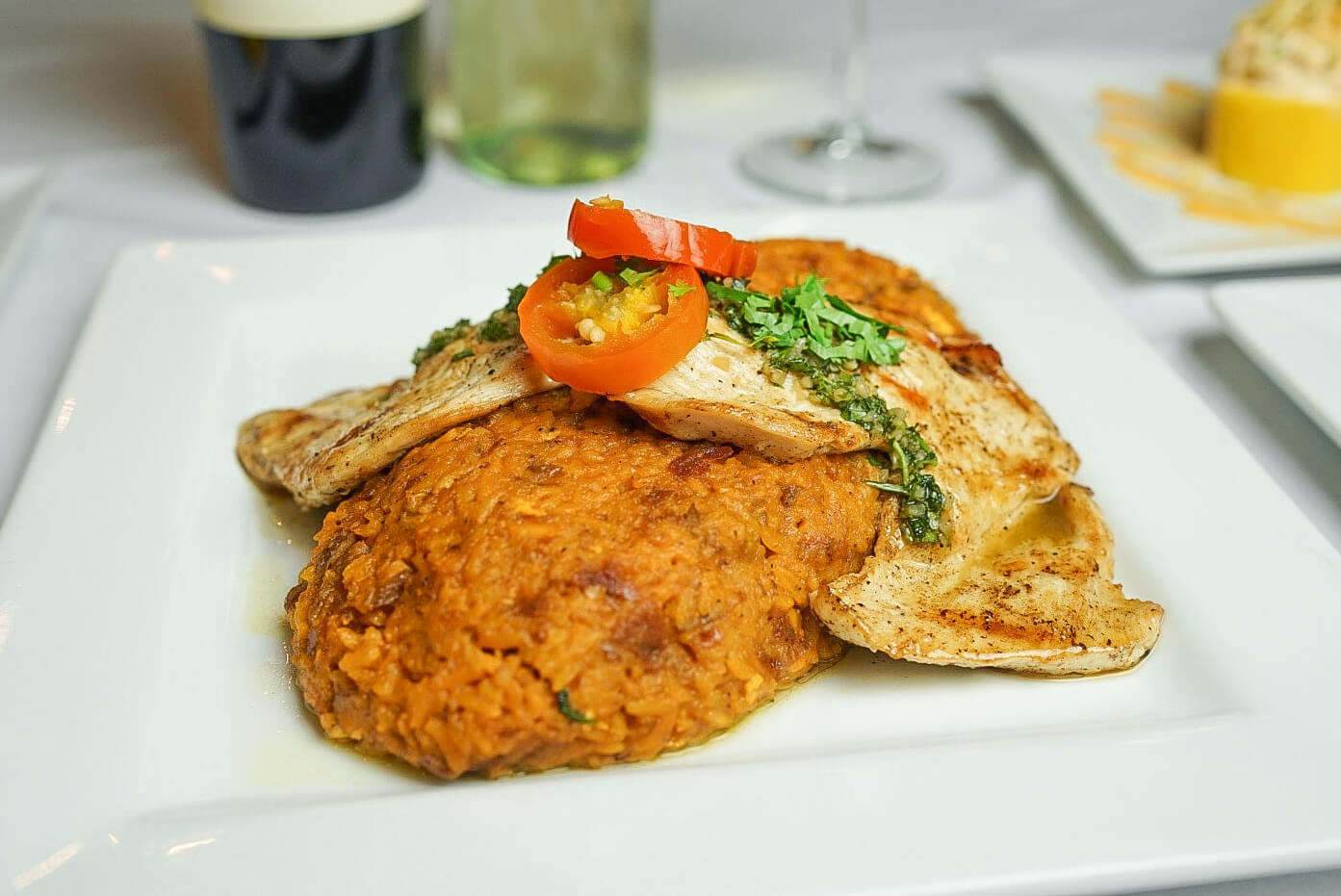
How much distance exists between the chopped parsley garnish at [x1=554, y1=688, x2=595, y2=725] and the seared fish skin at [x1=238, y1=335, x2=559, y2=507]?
0.79 m

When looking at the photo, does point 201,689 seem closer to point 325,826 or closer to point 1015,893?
point 325,826

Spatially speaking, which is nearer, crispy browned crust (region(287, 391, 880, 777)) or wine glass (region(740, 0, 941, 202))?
crispy browned crust (region(287, 391, 880, 777))

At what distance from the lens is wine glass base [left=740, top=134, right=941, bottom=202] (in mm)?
5805

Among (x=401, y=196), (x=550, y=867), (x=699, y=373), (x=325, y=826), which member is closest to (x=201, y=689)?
(x=325, y=826)

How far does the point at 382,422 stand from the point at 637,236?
811mm

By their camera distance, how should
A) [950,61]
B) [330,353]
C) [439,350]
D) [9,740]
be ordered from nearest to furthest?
1. [9,740]
2. [439,350]
3. [330,353]
4. [950,61]

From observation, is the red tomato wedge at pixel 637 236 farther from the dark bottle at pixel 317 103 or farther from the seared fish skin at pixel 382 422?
the dark bottle at pixel 317 103

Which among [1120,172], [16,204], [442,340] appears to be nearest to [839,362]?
[442,340]

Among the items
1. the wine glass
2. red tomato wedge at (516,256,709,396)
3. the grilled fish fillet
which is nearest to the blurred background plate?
red tomato wedge at (516,256,709,396)

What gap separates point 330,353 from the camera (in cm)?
420

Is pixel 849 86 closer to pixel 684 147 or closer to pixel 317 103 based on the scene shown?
pixel 684 147

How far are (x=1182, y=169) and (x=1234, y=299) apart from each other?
173 cm

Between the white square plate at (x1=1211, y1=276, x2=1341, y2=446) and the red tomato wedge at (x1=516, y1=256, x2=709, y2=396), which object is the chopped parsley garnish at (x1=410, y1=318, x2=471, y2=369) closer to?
the red tomato wedge at (x1=516, y1=256, x2=709, y2=396)

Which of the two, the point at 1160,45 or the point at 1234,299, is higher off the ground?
the point at 1234,299
